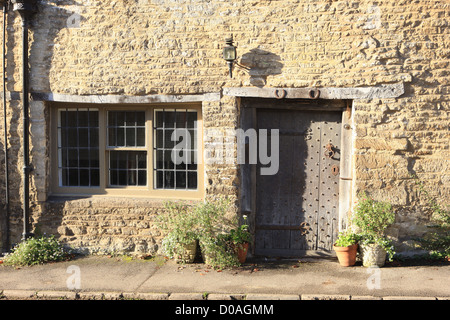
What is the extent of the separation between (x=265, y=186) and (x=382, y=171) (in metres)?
1.77

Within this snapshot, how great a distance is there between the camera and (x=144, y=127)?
788 cm

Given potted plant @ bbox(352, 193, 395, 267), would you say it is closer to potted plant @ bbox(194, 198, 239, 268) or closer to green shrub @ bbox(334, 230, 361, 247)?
green shrub @ bbox(334, 230, 361, 247)

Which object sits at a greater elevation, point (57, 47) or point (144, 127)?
point (57, 47)

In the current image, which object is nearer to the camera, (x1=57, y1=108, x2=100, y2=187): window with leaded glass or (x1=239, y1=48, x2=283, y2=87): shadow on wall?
(x1=239, y1=48, x2=283, y2=87): shadow on wall

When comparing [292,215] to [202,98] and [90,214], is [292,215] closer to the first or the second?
[202,98]

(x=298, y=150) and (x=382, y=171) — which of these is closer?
(x=382, y=171)

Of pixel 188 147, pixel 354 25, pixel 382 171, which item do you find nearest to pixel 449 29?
pixel 354 25

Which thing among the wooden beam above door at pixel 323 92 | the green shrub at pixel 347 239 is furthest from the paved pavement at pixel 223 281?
the wooden beam above door at pixel 323 92

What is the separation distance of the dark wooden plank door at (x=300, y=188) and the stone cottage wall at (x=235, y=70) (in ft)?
1.56

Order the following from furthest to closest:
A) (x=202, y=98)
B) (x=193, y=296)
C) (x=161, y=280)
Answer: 1. (x=202, y=98)
2. (x=161, y=280)
3. (x=193, y=296)

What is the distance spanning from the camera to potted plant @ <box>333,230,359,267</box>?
6859 mm

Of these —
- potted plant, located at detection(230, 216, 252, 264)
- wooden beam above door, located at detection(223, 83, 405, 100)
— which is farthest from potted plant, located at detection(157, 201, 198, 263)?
wooden beam above door, located at detection(223, 83, 405, 100)

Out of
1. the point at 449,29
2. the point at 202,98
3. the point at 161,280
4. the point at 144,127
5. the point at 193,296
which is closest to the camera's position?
the point at 193,296

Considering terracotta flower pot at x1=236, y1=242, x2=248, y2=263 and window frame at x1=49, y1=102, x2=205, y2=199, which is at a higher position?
window frame at x1=49, y1=102, x2=205, y2=199
